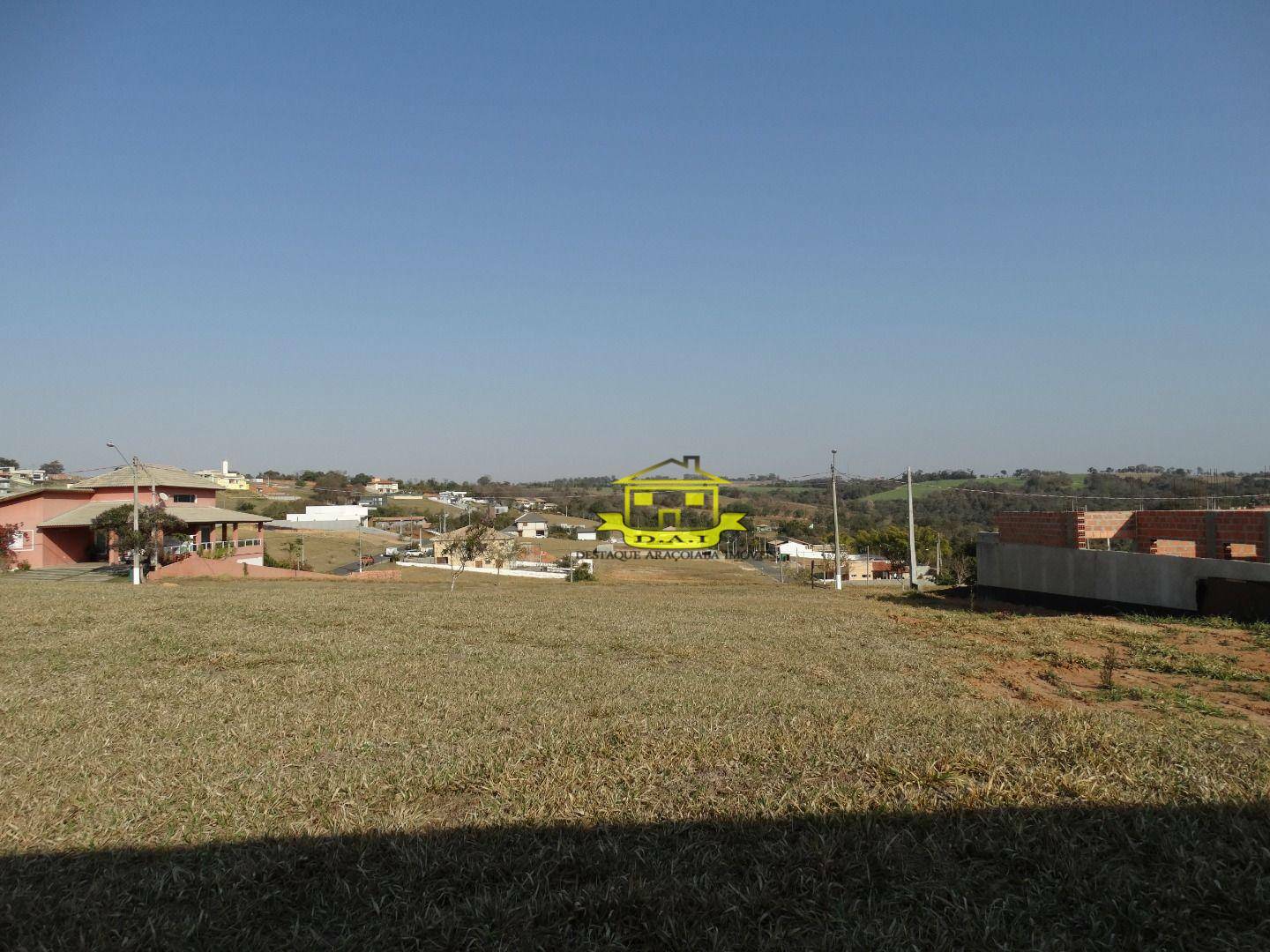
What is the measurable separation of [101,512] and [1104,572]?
118ft

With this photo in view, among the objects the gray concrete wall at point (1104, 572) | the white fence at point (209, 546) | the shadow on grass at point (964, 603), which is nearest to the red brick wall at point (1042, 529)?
the gray concrete wall at point (1104, 572)

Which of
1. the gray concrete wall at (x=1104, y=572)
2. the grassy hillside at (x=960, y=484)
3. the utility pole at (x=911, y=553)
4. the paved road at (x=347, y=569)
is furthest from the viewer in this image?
the grassy hillside at (x=960, y=484)

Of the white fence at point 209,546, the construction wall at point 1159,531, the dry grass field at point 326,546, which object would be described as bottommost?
the dry grass field at point 326,546

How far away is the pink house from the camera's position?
1259 inches

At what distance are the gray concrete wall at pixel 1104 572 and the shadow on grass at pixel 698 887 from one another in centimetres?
1356

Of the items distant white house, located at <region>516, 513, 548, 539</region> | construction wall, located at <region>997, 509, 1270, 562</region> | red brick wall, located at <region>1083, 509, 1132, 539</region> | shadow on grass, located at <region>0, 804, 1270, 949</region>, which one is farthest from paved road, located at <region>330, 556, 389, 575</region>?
shadow on grass, located at <region>0, 804, 1270, 949</region>

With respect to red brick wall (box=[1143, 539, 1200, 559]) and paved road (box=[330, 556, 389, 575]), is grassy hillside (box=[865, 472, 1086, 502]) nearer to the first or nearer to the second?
red brick wall (box=[1143, 539, 1200, 559])

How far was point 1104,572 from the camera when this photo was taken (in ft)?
57.1

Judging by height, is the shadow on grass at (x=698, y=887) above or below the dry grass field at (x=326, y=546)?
above

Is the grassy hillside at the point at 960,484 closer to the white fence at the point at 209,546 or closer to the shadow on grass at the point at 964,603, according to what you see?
the shadow on grass at the point at 964,603

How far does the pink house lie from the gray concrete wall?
30529mm

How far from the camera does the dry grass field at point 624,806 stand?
3029 mm

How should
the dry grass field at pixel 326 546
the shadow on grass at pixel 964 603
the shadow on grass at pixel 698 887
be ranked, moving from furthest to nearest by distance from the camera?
the dry grass field at pixel 326 546
the shadow on grass at pixel 964 603
the shadow on grass at pixel 698 887

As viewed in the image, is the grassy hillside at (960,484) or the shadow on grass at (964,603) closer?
the shadow on grass at (964,603)
